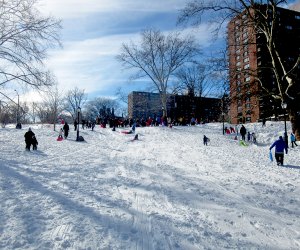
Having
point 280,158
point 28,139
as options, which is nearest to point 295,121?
point 280,158

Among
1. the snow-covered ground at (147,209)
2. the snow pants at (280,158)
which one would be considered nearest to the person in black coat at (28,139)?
the snow-covered ground at (147,209)

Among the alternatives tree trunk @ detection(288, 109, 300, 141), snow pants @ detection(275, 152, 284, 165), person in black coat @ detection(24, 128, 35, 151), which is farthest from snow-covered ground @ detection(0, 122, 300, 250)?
tree trunk @ detection(288, 109, 300, 141)

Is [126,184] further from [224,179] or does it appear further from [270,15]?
[270,15]

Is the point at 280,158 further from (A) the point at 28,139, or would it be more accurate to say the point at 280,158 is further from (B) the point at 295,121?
(A) the point at 28,139

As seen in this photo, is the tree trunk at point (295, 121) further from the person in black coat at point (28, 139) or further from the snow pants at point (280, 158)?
the person in black coat at point (28, 139)

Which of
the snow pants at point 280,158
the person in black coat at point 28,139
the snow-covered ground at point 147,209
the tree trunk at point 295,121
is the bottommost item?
the snow-covered ground at point 147,209

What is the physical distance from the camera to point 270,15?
18781mm

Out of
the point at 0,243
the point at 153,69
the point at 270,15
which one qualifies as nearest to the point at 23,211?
the point at 0,243

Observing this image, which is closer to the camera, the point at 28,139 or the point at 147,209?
the point at 147,209

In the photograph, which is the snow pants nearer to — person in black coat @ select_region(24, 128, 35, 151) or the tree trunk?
the tree trunk

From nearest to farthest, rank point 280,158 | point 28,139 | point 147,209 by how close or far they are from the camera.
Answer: point 147,209, point 280,158, point 28,139

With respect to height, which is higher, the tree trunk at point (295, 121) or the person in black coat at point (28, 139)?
the tree trunk at point (295, 121)

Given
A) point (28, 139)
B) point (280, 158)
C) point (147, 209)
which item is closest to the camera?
point (147, 209)

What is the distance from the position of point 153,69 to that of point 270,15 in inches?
685
